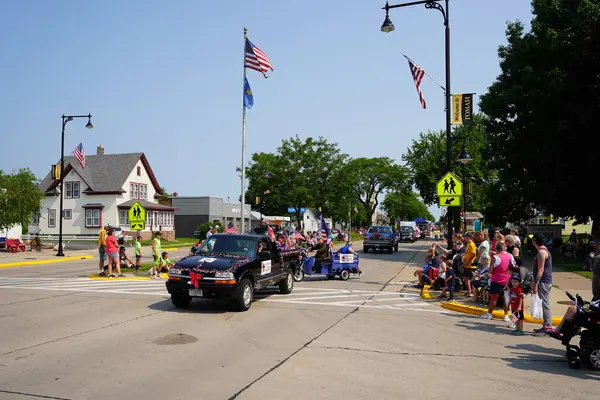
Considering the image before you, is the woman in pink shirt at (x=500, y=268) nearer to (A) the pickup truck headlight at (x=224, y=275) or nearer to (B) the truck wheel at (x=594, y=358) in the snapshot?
(B) the truck wheel at (x=594, y=358)

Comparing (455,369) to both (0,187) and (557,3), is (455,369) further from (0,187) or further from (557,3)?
(0,187)

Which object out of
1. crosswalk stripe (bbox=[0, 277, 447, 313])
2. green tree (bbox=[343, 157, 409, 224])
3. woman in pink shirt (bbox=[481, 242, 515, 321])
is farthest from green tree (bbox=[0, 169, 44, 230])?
green tree (bbox=[343, 157, 409, 224])

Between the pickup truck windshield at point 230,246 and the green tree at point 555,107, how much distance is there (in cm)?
1914

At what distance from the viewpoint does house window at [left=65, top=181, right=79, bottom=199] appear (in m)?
52.7

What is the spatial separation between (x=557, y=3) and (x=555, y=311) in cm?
2235

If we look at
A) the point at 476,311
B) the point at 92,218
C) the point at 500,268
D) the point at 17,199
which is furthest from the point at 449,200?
the point at 92,218

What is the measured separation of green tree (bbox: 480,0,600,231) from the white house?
36.7 m

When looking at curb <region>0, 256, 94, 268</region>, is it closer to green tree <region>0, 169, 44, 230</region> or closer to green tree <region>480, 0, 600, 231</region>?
green tree <region>0, 169, 44, 230</region>

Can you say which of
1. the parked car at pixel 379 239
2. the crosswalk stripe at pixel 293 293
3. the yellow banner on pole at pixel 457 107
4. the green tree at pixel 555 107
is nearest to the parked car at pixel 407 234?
the parked car at pixel 379 239

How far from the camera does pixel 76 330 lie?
9.20 metres

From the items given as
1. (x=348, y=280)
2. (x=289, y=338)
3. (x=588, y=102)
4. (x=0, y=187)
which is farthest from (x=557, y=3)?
(x=0, y=187)

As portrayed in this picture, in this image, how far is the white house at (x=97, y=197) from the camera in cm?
5147

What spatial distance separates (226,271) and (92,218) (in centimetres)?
4540

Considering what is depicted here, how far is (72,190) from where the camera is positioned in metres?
52.9
